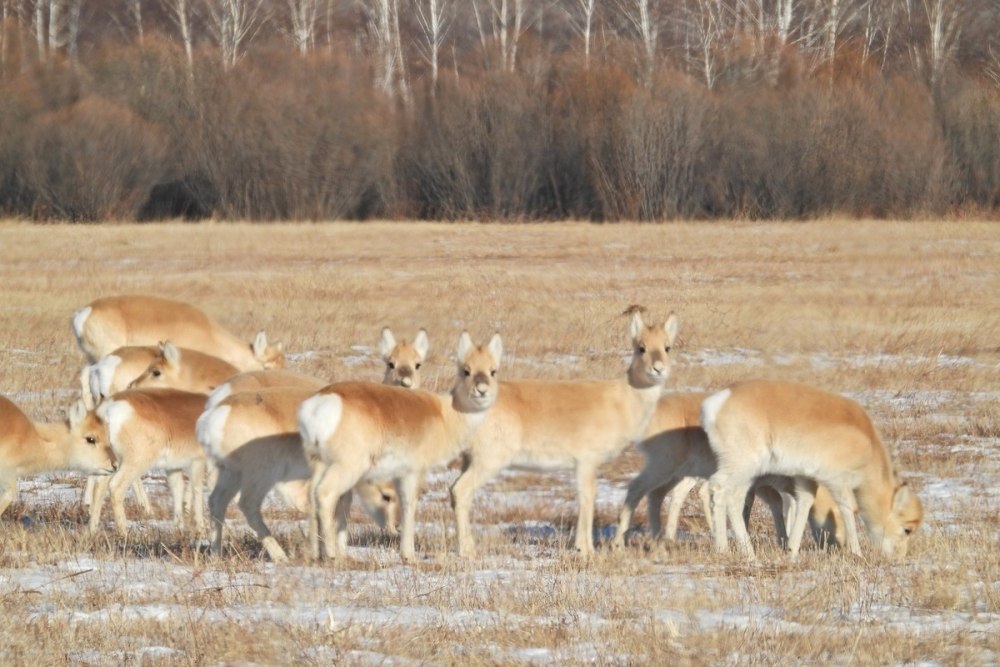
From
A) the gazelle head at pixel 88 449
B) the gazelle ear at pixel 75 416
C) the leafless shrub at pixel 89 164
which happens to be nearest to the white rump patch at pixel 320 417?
the gazelle head at pixel 88 449

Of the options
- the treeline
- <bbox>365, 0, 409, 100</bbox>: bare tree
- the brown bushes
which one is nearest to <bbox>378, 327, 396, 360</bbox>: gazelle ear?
the brown bushes

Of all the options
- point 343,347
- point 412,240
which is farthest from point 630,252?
point 343,347

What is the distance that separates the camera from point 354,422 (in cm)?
889

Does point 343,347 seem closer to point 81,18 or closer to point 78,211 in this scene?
point 78,211

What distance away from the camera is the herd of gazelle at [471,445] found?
921 centimetres

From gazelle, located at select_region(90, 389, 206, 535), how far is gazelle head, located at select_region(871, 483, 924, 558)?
4815 millimetres

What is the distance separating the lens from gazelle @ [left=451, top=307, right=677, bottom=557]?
10055 millimetres

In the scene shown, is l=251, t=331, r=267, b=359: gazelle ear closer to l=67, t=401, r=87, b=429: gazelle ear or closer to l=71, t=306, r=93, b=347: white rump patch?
l=71, t=306, r=93, b=347: white rump patch

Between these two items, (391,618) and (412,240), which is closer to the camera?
(391,618)

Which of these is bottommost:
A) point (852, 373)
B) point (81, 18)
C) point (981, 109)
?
point (852, 373)

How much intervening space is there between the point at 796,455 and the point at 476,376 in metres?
2.24

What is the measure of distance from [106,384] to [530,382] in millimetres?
4226

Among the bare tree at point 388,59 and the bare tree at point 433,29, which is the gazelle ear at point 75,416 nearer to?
the bare tree at point 433,29

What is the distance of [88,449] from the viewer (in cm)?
1087
